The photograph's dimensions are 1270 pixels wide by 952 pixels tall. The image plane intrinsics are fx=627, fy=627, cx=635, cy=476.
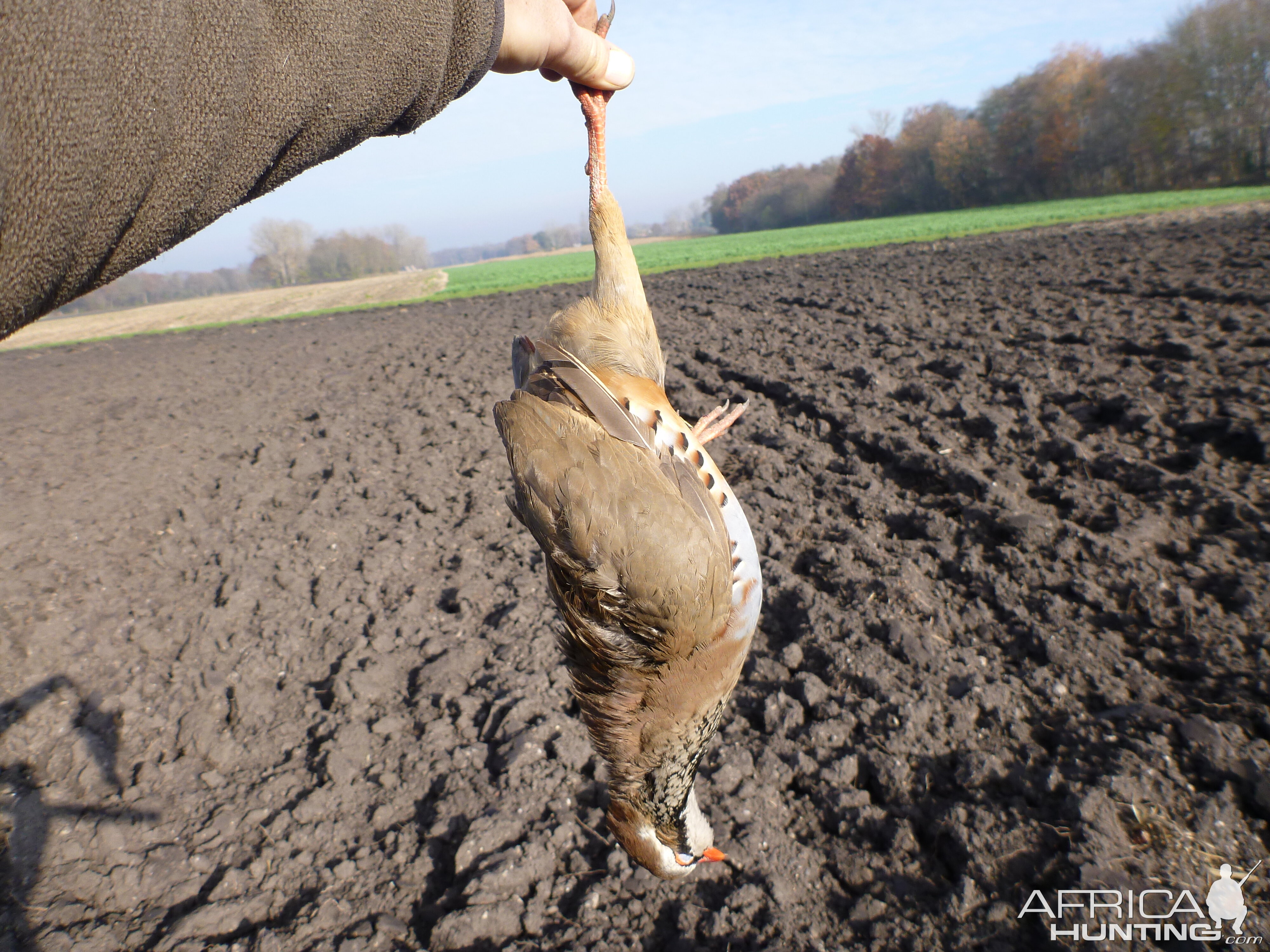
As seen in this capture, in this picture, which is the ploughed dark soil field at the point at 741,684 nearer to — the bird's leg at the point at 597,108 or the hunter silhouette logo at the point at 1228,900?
the hunter silhouette logo at the point at 1228,900

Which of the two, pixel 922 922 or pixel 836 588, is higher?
pixel 836 588

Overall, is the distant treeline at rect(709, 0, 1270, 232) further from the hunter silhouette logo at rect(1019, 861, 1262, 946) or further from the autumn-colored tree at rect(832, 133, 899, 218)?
the hunter silhouette logo at rect(1019, 861, 1262, 946)

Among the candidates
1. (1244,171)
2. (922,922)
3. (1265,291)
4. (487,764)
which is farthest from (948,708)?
(1244,171)

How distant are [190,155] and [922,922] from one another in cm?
355

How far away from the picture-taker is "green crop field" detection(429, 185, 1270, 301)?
1171 inches

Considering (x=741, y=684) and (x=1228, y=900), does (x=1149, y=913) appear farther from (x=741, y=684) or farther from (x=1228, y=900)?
(x=741, y=684)

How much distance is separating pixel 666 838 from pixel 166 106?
2.85 meters

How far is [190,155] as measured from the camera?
3.98 ft

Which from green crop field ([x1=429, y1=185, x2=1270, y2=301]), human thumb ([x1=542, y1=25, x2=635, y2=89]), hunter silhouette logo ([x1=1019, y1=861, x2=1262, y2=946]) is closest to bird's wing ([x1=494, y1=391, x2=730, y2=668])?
human thumb ([x1=542, y1=25, x2=635, y2=89])

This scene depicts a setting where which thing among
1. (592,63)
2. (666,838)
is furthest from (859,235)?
(666,838)

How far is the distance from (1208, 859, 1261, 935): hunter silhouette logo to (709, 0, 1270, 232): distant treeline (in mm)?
58523

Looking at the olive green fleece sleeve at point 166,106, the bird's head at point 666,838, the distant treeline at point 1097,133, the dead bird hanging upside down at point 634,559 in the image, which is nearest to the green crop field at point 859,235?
the distant treeline at point 1097,133

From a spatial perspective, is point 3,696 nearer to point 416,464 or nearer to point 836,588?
point 416,464

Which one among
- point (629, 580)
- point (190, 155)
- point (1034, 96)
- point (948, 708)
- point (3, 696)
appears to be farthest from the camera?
point (1034, 96)
